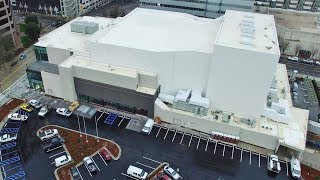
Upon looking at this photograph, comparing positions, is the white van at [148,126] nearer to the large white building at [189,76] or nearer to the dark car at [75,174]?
the large white building at [189,76]

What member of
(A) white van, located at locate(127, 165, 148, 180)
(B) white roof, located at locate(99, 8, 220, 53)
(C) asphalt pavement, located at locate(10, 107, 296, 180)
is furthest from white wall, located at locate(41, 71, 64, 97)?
(A) white van, located at locate(127, 165, 148, 180)

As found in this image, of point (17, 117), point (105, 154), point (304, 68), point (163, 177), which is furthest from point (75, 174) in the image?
point (304, 68)

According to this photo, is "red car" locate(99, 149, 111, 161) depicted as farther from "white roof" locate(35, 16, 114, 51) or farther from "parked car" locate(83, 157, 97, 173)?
"white roof" locate(35, 16, 114, 51)

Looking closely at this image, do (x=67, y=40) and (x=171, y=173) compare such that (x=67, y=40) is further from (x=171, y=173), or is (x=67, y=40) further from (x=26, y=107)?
(x=171, y=173)

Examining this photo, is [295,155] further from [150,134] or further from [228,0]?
[228,0]

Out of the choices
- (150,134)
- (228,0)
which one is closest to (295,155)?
(150,134)

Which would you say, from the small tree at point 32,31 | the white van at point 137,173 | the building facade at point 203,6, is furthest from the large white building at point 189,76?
the building facade at point 203,6
